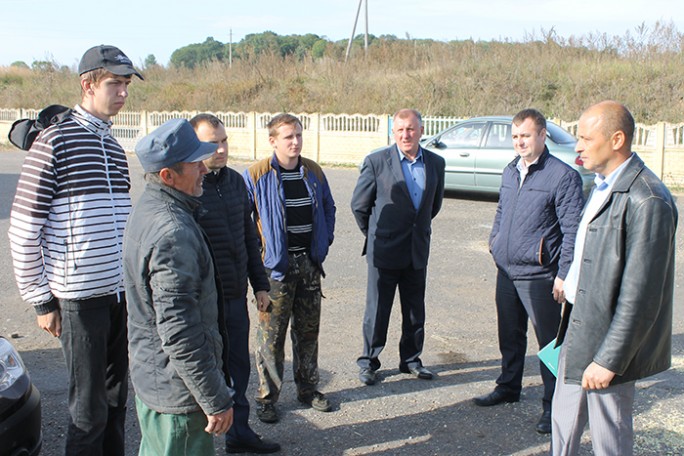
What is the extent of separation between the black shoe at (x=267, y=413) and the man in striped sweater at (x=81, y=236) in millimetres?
1213

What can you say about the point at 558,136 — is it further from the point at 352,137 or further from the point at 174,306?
the point at 174,306

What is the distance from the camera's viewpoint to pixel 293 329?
15.2ft

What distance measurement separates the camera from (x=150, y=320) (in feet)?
8.68

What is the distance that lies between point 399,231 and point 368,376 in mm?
1109

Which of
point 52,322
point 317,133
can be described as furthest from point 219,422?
point 317,133

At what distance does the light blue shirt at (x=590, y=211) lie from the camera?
9.90 ft

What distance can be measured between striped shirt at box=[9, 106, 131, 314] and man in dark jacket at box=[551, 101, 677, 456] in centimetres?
225

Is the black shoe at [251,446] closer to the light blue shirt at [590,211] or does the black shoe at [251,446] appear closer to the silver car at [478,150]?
the light blue shirt at [590,211]

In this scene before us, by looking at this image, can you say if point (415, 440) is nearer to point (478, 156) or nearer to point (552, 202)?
point (552, 202)

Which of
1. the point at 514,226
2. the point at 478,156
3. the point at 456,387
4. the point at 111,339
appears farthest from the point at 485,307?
the point at 478,156

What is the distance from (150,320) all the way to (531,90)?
25104 mm

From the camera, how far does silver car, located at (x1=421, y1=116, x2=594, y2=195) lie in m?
13.1

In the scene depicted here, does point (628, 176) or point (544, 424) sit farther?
point (544, 424)

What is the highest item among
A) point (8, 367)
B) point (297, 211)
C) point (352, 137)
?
point (352, 137)
